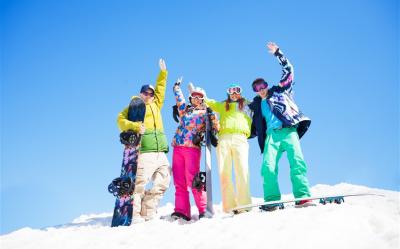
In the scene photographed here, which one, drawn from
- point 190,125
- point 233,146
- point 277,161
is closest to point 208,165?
point 233,146

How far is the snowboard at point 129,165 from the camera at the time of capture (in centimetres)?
649

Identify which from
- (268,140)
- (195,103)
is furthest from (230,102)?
(268,140)

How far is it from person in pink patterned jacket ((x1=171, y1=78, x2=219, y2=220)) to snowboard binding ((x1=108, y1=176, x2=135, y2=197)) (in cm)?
80

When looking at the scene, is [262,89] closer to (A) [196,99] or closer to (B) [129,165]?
(A) [196,99]

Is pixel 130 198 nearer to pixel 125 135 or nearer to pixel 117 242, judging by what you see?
pixel 125 135

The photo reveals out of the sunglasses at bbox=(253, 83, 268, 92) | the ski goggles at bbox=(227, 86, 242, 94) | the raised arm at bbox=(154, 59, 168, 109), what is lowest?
the sunglasses at bbox=(253, 83, 268, 92)

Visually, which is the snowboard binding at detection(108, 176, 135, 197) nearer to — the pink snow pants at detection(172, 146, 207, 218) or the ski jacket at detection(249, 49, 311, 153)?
the pink snow pants at detection(172, 146, 207, 218)

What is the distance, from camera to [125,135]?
6.97m

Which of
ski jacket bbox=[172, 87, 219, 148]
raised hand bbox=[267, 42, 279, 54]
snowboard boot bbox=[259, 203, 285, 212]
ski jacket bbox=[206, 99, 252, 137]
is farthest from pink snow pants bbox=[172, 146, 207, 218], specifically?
raised hand bbox=[267, 42, 279, 54]

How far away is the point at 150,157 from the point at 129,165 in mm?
410

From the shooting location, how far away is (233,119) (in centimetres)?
681

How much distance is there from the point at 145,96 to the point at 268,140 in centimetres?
272

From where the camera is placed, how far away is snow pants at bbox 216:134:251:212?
6.34m

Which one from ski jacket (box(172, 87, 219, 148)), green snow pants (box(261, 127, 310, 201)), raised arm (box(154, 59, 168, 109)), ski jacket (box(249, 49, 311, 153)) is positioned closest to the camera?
green snow pants (box(261, 127, 310, 201))
